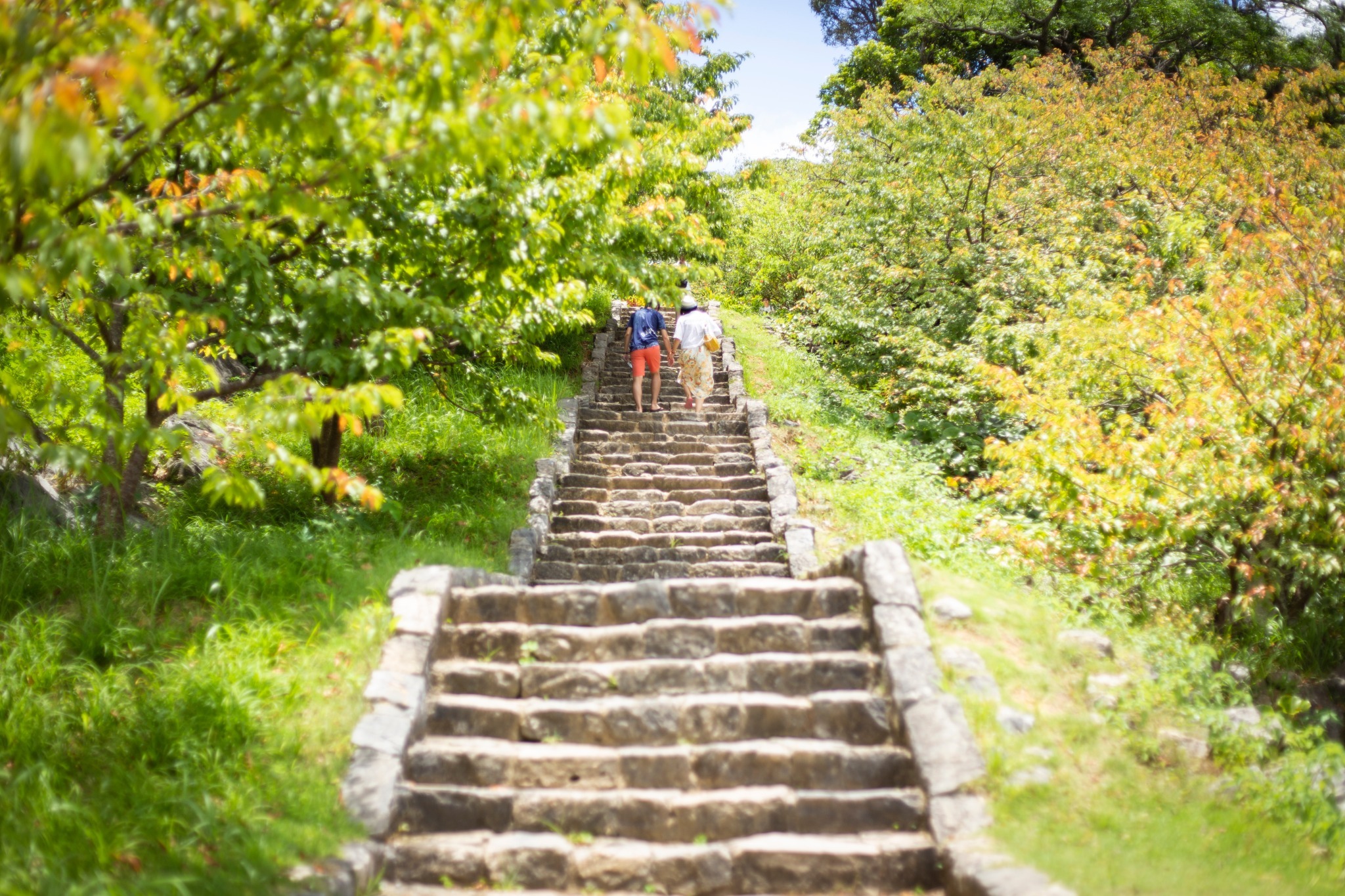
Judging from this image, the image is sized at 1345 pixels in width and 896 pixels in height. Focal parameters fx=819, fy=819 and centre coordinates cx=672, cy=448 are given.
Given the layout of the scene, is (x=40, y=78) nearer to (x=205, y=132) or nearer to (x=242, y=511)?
(x=205, y=132)

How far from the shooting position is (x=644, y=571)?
7.78m

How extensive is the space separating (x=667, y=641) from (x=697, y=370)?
654 cm

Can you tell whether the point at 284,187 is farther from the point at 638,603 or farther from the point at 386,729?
the point at 638,603

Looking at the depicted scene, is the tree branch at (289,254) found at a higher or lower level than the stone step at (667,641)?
higher

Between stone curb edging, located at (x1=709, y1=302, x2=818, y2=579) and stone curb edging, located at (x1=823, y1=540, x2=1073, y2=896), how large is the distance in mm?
857

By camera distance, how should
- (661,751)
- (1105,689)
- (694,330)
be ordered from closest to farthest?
(661,751)
(1105,689)
(694,330)

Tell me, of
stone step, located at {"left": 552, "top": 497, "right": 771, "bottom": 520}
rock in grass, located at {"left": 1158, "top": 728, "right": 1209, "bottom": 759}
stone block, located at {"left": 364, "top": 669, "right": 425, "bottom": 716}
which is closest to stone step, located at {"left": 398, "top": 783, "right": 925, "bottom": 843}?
stone block, located at {"left": 364, "top": 669, "right": 425, "bottom": 716}

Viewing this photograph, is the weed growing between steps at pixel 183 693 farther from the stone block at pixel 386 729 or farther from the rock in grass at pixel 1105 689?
the rock in grass at pixel 1105 689

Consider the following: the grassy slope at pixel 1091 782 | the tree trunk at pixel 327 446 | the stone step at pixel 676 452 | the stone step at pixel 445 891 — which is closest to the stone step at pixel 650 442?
the stone step at pixel 676 452

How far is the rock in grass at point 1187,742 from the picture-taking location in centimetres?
450

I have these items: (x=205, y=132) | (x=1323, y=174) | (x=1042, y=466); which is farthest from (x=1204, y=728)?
(x=1323, y=174)

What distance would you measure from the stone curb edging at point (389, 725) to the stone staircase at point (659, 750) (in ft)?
0.19

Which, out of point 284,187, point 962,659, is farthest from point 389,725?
point 962,659

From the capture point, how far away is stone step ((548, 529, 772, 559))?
28.0 ft
